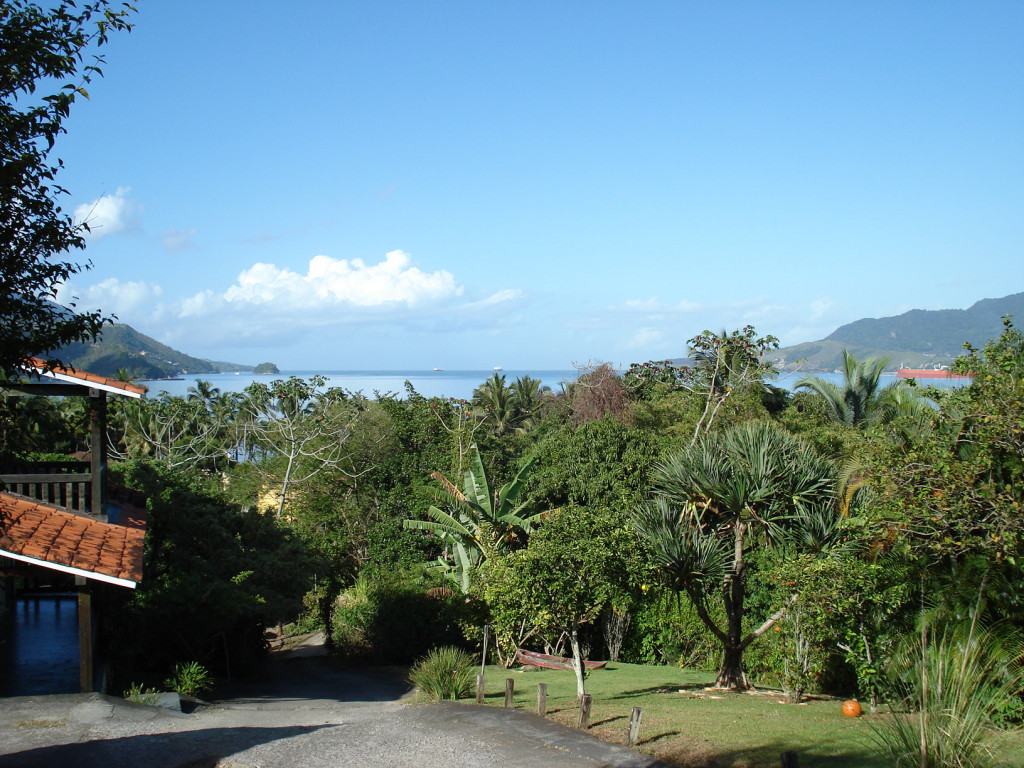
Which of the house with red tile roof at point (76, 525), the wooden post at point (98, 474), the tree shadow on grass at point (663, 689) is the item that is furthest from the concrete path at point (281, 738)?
the tree shadow on grass at point (663, 689)

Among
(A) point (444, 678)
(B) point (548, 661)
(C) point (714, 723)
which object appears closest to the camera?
(C) point (714, 723)

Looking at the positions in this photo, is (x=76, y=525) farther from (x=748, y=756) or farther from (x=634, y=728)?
(x=748, y=756)

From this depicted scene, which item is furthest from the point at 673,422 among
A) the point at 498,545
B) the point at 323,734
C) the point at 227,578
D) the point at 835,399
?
the point at 323,734

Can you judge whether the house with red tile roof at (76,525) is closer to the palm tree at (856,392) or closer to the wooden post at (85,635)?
the wooden post at (85,635)

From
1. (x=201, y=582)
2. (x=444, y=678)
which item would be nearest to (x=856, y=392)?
(x=444, y=678)

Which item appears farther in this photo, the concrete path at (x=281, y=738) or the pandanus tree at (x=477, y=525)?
the pandanus tree at (x=477, y=525)

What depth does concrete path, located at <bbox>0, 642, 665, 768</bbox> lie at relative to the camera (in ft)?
26.9

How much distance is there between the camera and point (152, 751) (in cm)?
833

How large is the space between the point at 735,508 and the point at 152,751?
918cm

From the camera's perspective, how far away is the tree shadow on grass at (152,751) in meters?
7.80

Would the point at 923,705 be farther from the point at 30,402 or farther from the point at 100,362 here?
the point at 100,362

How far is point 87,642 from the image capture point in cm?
1066

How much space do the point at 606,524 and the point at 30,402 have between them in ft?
26.9

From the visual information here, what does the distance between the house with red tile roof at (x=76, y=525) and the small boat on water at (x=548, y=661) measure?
938 cm
